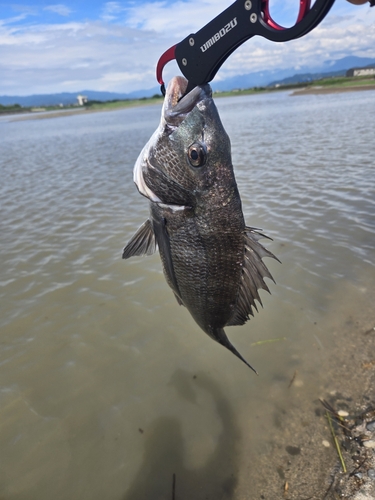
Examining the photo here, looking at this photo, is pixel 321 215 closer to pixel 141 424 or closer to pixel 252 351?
pixel 252 351

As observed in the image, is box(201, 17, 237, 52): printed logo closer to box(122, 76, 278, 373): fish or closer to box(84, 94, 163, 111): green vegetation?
box(122, 76, 278, 373): fish

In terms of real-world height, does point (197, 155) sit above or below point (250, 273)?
above

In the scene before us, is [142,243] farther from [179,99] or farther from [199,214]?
[179,99]

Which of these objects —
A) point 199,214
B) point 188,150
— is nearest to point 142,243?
point 199,214

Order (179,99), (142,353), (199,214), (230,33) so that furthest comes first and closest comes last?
(142,353) < (199,214) < (179,99) < (230,33)

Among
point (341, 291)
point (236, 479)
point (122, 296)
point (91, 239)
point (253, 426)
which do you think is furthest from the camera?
point (91, 239)

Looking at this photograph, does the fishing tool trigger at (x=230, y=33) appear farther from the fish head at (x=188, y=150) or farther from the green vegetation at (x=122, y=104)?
the green vegetation at (x=122, y=104)

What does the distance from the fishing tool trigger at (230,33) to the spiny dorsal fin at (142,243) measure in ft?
3.19

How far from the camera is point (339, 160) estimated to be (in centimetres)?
1084

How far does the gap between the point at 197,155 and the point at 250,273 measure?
0.85 m

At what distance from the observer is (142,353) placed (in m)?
4.05

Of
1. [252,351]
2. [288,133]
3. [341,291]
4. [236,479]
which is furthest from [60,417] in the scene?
[288,133]

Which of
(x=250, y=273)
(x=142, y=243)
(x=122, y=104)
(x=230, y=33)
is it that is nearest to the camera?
(x=230, y=33)

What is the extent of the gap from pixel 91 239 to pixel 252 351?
4.38 m
